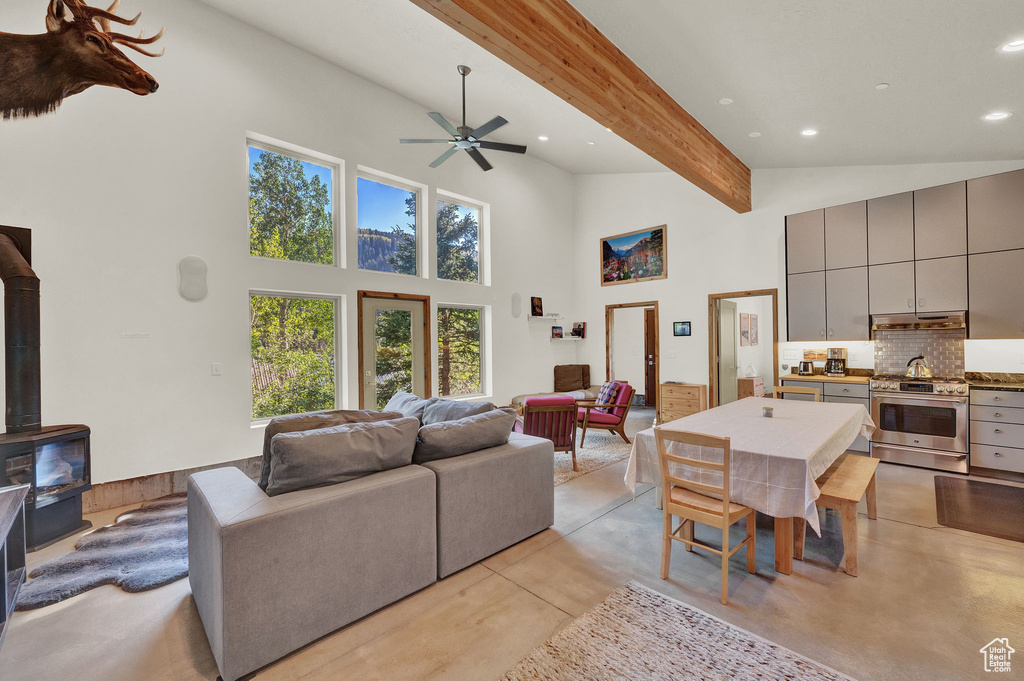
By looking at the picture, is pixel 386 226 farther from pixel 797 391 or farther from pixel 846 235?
pixel 846 235

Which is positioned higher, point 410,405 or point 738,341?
point 738,341

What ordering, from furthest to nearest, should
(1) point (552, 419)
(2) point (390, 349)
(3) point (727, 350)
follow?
(3) point (727, 350) < (2) point (390, 349) < (1) point (552, 419)

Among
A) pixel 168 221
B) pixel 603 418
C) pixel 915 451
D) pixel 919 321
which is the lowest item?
pixel 915 451

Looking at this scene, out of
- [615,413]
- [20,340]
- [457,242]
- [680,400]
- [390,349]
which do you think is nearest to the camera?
[20,340]

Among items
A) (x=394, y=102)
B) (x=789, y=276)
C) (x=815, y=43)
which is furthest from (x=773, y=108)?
(x=394, y=102)

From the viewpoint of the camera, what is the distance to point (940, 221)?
14.9 feet

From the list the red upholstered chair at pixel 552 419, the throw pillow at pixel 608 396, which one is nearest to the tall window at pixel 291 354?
the red upholstered chair at pixel 552 419

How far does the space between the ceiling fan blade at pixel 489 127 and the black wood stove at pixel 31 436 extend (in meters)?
3.75

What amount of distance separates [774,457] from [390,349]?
4.58 metres

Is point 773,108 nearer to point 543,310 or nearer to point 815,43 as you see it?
point 815,43

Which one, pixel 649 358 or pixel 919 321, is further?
pixel 649 358

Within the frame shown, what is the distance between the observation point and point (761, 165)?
Answer: 18.8 ft

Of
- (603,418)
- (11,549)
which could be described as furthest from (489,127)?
(11,549)

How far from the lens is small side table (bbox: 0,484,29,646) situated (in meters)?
1.76
